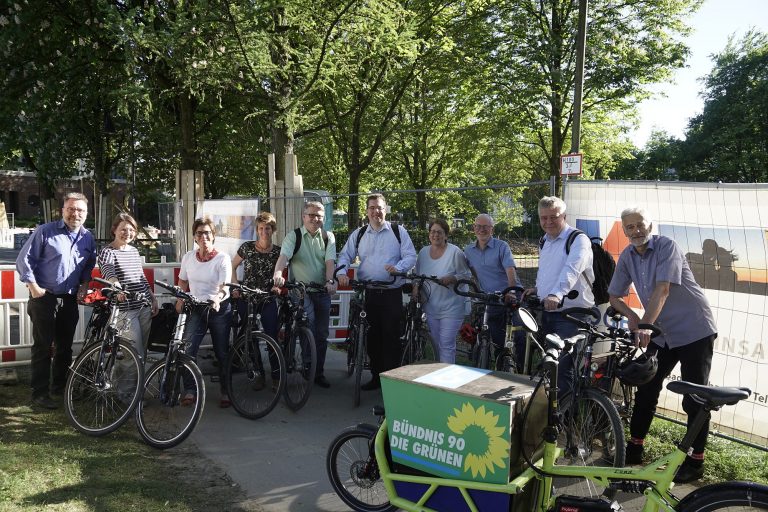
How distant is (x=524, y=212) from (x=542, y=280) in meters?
1.83

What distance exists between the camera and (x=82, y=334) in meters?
7.33

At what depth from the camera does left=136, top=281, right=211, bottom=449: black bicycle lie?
5.25m

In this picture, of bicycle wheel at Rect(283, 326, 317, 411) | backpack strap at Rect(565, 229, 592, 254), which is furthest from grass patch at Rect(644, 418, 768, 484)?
bicycle wheel at Rect(283, 326, 317, 411)

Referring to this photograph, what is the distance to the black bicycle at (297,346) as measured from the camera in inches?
244

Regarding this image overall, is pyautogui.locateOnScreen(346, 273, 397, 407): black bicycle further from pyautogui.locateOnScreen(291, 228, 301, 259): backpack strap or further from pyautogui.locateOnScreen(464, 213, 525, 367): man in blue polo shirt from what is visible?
pyautogui.locateOnScreen(464, 213, 525, 367): man in blue polo shirt

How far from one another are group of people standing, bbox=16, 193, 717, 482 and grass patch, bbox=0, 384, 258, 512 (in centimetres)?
58

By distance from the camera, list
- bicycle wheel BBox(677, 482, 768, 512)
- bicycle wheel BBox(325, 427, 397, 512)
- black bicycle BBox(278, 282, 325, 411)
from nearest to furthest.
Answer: bicycle wheel BBox(677, 482, 768, 512)
bicycle wheel BBox(325, 427, 397, 512)
black bicycle BBox(278, 282, 325, 411)

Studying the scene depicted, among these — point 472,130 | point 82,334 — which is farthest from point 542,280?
point 472,130

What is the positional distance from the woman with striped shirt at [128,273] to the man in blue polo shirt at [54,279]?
0.91 feet

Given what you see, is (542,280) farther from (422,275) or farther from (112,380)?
(112,380)

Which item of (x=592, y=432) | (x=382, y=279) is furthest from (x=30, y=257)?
(x=592, y=432)

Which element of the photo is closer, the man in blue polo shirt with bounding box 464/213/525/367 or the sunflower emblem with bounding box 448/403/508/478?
the sunflower emblem with bounding box 448/403/508/478

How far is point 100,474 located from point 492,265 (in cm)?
377

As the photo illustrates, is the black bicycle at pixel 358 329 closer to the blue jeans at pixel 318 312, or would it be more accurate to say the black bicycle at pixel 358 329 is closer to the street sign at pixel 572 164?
the blue jeans at pixel 318 312
